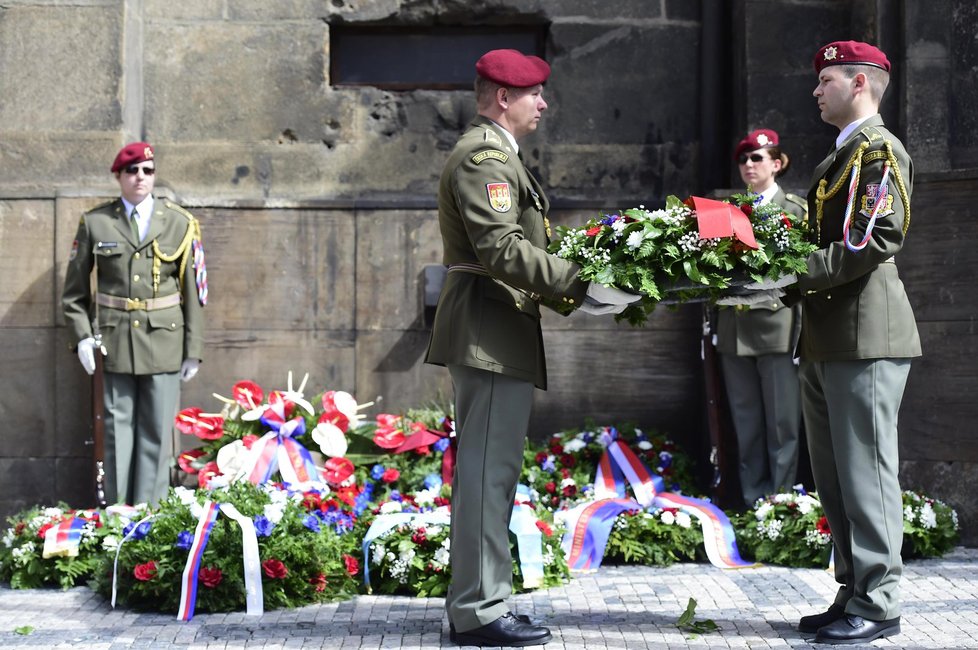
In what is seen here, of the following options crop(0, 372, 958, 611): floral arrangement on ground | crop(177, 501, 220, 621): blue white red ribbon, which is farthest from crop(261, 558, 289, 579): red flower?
crop(177, 501, 220, 621): blue white red ribbon

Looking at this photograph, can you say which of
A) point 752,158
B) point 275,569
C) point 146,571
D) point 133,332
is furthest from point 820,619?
point 133,332

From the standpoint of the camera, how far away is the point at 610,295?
4340mm

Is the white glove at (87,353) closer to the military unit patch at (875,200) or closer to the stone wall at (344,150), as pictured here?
the stone wall at (344,150)

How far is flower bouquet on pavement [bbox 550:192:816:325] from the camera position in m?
4.35

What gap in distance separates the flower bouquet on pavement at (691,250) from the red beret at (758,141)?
8.13ft

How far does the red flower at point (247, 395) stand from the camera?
712 cm

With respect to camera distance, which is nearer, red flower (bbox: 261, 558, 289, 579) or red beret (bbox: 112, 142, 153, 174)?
red flower (bbox: 261, 558, 289, 579)

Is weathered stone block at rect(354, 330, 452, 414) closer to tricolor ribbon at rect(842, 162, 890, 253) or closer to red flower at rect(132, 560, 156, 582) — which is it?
red flower at rect(132, 560, 156, 582)

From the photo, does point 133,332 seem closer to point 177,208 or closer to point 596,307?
point 177,208

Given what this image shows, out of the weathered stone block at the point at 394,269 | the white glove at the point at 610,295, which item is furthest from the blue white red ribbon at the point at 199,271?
the white glove at the point at 610,295

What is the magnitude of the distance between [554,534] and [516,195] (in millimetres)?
1986

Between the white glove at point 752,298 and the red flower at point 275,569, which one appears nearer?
the white glove at point 752,298

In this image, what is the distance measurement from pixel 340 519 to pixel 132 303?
183 centimetres

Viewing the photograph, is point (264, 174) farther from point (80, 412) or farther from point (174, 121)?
point (80, 412)
